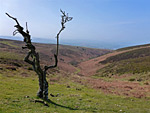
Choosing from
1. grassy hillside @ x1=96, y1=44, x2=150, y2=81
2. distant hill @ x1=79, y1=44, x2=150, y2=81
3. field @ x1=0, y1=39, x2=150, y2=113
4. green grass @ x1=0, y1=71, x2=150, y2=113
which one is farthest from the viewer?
distant hill @ x1=79, y1=44, x2=150, y2=81

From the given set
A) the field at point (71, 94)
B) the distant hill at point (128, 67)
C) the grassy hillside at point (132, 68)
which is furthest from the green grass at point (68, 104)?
the distant hill at point (128, 67)

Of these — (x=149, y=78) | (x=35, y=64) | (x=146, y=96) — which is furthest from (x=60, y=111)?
(x=149, y=78)

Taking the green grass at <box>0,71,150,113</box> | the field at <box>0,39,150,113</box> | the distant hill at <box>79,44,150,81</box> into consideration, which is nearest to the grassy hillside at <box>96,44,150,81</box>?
the distant hill at <box>79,44,150,81</box>

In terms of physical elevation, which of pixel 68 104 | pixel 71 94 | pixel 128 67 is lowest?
pixel 128 67

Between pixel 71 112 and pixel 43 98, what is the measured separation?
5330 millimetres

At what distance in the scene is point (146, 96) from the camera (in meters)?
27.5

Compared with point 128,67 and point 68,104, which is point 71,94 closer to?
point 68,104

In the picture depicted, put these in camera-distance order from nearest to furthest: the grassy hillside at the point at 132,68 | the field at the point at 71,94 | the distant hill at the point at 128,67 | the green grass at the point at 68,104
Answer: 1. the green grass at the point at 68,104
2. the field at the point at 71,94
3. the grassy hillside at the point at 132,68
4. the distant hill at the point at 128,67

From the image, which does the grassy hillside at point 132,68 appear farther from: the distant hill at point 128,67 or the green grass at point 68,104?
the green grass at point 68,104

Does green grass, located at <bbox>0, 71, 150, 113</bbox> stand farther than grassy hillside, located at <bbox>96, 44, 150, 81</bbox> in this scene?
No

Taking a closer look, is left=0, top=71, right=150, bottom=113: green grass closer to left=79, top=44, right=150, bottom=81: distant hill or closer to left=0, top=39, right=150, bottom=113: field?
left=0, top=39, right=150, bottom=113: field

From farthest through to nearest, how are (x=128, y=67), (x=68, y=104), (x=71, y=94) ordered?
(x=128, y=67) → (x=71, y=94) → (x=68, y=104)

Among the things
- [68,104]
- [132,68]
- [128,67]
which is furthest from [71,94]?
[128,67]

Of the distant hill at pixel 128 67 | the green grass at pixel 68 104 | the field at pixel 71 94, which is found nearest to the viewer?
the green grass at pixel 68 104
